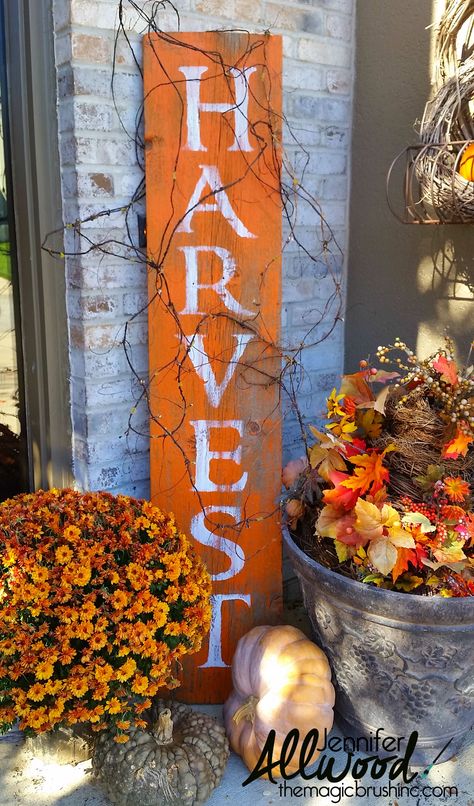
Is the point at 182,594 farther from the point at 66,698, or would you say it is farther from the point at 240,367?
the point at 240,367

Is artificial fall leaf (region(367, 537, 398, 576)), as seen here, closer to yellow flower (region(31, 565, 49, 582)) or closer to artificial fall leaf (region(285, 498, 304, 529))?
artificial fall leaf (region(285, 498, 304, 529))

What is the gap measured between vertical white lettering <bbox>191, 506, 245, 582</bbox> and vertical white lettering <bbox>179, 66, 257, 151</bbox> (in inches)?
40.8

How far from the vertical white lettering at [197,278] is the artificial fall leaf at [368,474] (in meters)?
0.60

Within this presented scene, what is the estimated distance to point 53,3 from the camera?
1.93 metres

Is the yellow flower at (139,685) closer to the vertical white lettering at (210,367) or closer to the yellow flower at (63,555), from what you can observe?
the yellow flower at (63,555)

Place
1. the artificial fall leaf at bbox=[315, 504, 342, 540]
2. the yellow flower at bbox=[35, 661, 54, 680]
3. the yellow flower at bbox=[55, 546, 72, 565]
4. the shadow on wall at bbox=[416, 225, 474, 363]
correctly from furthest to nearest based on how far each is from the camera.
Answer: the shadow on wall at bbox=[416, 225, 474, 363] < the artificial fall leaf at bbox=[315, 504, 342, 540] < the yellow flower at bbox=[55, 546, 72, 565] < the yellow flower at bbox=[35, 661, 54, 680]

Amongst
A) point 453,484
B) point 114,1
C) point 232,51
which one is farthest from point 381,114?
point 453,484

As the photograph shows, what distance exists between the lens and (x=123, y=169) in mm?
2014

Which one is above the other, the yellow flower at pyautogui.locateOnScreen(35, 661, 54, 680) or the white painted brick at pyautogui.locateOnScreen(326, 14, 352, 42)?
the white painted brick at pyautogui.locateOnScreen(326, 14, 352, 42)

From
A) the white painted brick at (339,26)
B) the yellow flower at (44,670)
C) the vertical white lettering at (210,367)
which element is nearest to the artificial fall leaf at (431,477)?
the vertical white lettering at (210,367)

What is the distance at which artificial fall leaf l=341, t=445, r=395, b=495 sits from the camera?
179 cm

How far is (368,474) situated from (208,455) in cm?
53

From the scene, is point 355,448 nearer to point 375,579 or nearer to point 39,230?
point 375,579
